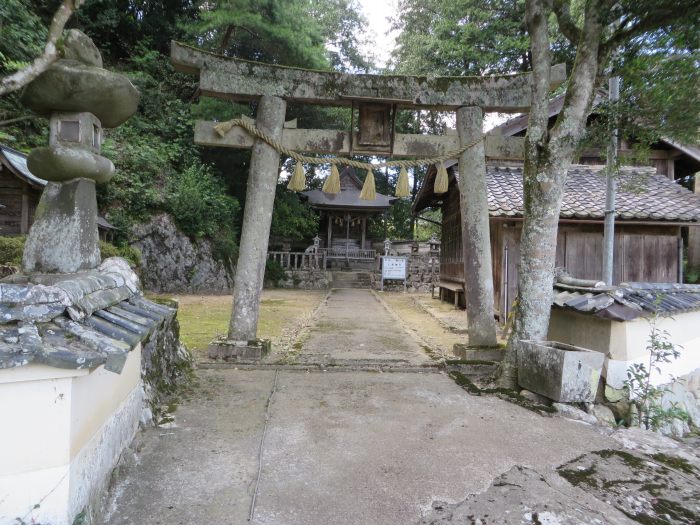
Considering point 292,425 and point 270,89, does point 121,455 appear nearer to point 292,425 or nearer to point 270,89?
point 292,425

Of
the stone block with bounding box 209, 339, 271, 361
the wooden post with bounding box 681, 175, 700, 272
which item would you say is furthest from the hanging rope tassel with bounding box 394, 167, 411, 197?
the wooden post with bounding box 681, 175, 700, 272

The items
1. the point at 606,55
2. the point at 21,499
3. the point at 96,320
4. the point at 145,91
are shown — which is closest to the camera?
the point at 21,499

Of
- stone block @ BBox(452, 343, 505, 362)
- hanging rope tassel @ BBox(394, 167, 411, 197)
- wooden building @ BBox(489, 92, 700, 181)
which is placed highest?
wooden building @ BBox(489, 92, 700, 181)

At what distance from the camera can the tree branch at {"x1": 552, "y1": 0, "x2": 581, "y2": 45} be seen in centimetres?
475

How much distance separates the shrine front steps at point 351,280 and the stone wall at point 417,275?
635mm

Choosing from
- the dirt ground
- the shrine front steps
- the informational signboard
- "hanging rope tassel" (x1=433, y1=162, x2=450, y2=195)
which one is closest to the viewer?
"hanging rope tassel" (x1=433, y1=162, x2=450, y2=195)

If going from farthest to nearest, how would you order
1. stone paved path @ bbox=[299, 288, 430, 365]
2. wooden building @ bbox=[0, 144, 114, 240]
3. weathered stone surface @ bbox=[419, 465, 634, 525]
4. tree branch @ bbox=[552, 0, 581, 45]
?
wooden building @ bbox=[0, 144, 114, 240] → stone paved path @ bbox=[299, 288, 430, 365] → tree branch @ bbox=[552, 0, 581, 45] → weathered stone surface @ bbox=[419, 465, 634, 525]

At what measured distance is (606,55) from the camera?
446 centimetres

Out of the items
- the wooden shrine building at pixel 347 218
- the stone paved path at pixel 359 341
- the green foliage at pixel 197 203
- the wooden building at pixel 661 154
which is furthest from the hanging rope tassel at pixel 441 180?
the wooden shrine building at pixel 347 218

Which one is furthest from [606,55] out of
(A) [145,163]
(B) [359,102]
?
(A) [145,163]

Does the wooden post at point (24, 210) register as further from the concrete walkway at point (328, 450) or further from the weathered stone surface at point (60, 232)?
the weathered stone surface at point (60, 232)

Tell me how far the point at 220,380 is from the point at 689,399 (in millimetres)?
5799

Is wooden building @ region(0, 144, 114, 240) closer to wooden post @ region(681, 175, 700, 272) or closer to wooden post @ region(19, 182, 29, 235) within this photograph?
wooden post @ region(19, 182, 29, 235)

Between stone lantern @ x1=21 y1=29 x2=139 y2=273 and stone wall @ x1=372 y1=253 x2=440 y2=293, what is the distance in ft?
58.4
